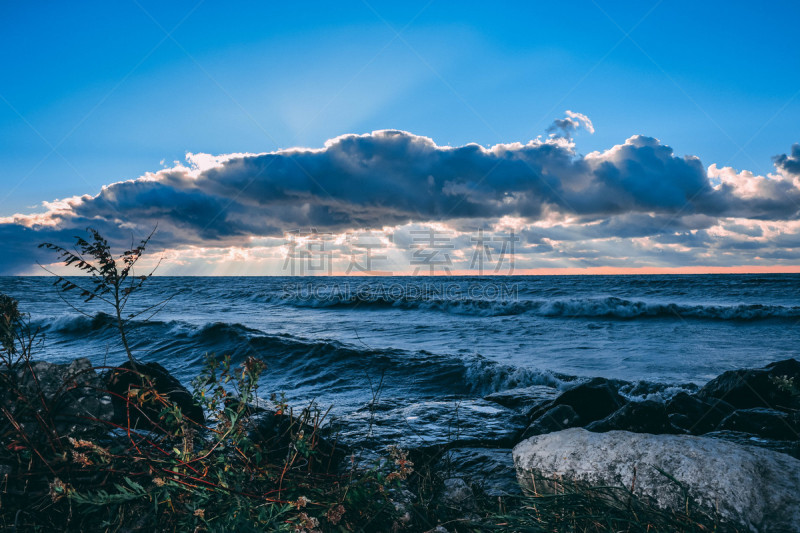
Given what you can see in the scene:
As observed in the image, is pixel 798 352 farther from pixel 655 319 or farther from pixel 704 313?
pixel 704 313

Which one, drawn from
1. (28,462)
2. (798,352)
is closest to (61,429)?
(28,462)

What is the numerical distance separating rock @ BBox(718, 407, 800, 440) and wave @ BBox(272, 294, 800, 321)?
18021mm

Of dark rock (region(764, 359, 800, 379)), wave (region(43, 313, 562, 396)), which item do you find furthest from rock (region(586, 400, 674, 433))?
dark rock (region(764, 359, 800, 379))

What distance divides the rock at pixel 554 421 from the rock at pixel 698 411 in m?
1.34

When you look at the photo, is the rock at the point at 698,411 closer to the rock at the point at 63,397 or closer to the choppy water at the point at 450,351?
the choppy water at the point at 450,351

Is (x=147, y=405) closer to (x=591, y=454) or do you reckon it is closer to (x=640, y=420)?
(x=591, y=454)

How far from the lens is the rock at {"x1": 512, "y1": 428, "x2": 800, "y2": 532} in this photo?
6.64 ft

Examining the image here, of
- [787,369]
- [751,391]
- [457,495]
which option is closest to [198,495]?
[457,495]

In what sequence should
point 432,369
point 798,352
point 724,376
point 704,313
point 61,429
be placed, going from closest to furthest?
point 61,429 → point 724,376 → point 432,369 → point 798,352 → point 704,313

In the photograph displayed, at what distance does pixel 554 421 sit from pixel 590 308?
20979 millimetres

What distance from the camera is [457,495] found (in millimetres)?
2861

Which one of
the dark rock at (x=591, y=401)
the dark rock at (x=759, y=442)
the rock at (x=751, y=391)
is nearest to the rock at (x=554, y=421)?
the dark rock at (x=591, y=401)

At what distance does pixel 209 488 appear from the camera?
1926 millimetres

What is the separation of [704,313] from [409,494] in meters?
24.8
